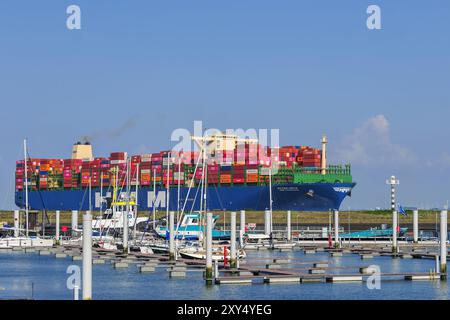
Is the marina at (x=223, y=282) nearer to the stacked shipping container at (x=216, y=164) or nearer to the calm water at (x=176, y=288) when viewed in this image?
the calm water at (x=176, y=288)

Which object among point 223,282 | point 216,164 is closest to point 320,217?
point 216,164

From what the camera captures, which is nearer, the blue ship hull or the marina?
the marina

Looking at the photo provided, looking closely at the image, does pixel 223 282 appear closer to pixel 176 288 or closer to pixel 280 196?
pixel 176 288

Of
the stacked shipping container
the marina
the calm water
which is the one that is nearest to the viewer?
the calm water

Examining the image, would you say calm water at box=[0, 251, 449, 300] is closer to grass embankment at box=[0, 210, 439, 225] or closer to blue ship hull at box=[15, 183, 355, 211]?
grass embankment at box=[0, 210, 439, 225]

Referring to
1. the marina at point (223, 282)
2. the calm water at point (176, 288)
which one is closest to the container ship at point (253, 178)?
the marina at point (223, 282)

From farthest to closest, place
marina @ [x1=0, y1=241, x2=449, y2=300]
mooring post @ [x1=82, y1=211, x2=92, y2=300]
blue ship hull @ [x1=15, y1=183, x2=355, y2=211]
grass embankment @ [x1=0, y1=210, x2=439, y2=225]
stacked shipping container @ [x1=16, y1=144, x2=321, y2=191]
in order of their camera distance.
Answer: grass embankment @ [x1=0, y1=210, x2=439, y2=225] < stacked shipping container @ [x1=16, y1=144, x2=321, y2=191] < blue ship hull @ [x1=15, y1=183, x2=355, y2=211] < marina @ [x1=0, y1=241, x2=449, y2=300] < mooring post @ [x1=82, y1=211, x2=92, y2=300]

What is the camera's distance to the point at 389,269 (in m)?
56.4

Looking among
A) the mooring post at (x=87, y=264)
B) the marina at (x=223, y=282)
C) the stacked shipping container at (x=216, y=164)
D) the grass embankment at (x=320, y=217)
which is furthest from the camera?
the grass embankment at (x=320, y=217)

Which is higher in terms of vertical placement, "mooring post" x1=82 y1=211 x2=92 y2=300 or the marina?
"mooring post" x1=82 y1=211 x2=92 y2=300

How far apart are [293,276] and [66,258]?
2735cm

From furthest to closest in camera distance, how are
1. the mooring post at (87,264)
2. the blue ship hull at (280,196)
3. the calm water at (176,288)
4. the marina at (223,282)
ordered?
the blue ship hull at (280,196)
the marina at (223,282)
the calm water at (176,288)
the mooring post at (87,264)

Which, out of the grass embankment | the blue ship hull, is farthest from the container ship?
the grass embankment
